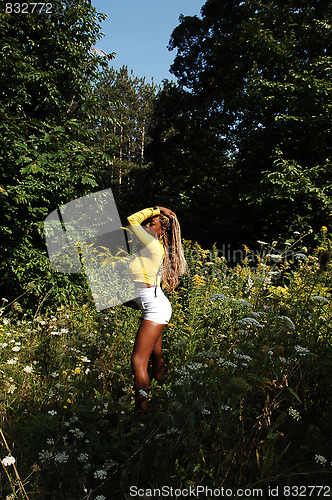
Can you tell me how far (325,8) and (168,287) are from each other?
9920mm

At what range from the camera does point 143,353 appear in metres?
2.44

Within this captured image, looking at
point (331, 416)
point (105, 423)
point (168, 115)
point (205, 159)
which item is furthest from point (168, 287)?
point (168, 115)

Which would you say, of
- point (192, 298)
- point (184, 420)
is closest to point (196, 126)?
point (192, 298)

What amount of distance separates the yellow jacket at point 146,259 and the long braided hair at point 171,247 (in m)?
0.31

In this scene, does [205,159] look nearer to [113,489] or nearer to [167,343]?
[167,343]

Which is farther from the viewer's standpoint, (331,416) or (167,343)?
(167,343)

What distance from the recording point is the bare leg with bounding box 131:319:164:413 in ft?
7.65

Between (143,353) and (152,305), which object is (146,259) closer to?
(152,305)

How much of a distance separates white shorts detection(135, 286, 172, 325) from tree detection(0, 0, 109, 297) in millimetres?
2334

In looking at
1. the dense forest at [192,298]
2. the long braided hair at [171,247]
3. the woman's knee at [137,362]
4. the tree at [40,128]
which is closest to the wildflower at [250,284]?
the dense forest at [192,298]

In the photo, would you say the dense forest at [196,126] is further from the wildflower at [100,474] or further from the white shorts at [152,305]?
the wildflower at [100,474]

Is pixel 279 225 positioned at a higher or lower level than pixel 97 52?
lower

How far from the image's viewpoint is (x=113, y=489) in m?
1.78

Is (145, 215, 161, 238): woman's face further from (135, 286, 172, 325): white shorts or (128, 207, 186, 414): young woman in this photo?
(135, 286, 172, 325): white shorts
